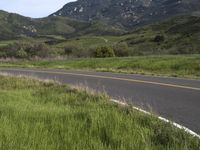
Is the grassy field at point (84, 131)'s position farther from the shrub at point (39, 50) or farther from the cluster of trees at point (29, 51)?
the cluster of trees at point (29, 51)

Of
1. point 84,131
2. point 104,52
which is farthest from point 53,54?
point 84,131

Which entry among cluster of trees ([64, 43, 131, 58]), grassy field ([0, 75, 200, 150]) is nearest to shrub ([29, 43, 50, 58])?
cluster of trees ([64, 43, 131, 58])

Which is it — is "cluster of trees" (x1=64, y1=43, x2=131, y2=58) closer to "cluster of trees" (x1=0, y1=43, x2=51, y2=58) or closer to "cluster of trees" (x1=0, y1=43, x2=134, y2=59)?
"cluster of trees" (x1=0, y1=43, x2=134, y2=59)

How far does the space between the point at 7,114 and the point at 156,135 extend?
3209 mm

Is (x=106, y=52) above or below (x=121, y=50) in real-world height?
below

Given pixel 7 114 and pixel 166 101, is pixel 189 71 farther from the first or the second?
pixel 7 114

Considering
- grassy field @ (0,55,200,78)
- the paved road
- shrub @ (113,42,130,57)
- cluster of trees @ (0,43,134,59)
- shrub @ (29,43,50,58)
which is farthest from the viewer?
shrub @ (29,43,50,58)

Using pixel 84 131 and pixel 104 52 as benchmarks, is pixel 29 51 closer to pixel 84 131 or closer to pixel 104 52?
pixel 104 52

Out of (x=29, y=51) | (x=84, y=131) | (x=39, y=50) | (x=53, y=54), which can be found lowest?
(x=53, y=54)

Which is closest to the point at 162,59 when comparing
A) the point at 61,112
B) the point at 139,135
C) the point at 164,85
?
the point at 164,85

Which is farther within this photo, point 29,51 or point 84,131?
point 29,51

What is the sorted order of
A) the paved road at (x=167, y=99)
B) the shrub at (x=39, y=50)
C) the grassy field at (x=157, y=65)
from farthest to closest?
the shrub at (x=39, y=50), the grassy field at (x=157, y=65), the paved road at (x=167, y=99)

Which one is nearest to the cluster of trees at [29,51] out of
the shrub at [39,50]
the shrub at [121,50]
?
the shrub at [39,50]

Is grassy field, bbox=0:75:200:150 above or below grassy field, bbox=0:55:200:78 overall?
above
